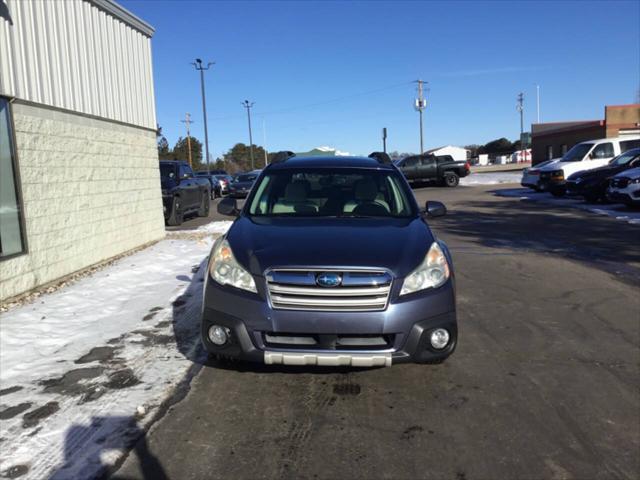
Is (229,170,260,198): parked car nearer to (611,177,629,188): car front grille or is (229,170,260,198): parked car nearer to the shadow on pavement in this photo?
(611,177,629,188): car front grille

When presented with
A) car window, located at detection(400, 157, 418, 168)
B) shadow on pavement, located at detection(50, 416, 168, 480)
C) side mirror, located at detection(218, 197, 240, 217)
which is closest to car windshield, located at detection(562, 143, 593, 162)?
car window, located at detection(400, 157, 418, 168)

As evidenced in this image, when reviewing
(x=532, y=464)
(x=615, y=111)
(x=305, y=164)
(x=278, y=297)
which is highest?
(x=615, y=111)

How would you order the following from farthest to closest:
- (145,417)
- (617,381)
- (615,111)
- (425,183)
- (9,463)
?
(615,111)
(425,183)
(617,381)
(145,417)
(9,463)

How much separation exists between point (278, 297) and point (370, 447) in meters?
1.11

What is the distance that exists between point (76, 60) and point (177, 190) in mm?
7072

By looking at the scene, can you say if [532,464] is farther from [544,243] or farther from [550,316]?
[544,243]

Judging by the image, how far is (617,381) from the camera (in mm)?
4168

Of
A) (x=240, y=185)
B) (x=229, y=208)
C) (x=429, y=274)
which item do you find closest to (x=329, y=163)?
(x=229, y=208)

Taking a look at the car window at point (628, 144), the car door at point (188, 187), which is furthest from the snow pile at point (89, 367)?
the car window at point (628, 144)

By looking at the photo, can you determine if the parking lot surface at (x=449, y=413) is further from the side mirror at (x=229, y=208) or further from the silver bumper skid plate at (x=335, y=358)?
the side mirror at (x=229, y=208)

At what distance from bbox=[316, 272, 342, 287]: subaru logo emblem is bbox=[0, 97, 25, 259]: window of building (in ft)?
15.7

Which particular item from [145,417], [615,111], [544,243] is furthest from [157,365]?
[615,111]

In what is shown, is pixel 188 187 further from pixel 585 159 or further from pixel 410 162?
pixel 410 162

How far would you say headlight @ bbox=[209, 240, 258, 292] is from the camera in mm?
3740
